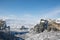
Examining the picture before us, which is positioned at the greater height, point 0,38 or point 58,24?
point 58,24

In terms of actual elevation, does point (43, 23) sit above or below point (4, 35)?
above

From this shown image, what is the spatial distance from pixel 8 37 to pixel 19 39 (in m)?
20.2

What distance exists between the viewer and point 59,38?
39.4 meters

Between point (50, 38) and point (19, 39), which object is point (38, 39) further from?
point (19, 39)

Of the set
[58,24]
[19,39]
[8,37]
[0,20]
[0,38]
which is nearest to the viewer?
[58,24]

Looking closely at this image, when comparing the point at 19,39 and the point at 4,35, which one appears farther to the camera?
the point at 19,39

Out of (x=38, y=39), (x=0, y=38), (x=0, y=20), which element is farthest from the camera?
(x=0, y=20)

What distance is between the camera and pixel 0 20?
12231cm

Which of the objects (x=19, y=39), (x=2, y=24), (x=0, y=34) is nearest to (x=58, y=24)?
(x=0, y=34)

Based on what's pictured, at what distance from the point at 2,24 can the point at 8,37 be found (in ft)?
86.6

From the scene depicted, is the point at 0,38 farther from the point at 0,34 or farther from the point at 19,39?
the point at 19,39

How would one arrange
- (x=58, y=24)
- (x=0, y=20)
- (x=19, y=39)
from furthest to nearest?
1. (x=0, y=20)
2. (x=19, y=39)
3. (x=58, y=24)

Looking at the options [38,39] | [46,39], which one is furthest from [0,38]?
[46,39]

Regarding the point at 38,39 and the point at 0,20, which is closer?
the point at 38,39
